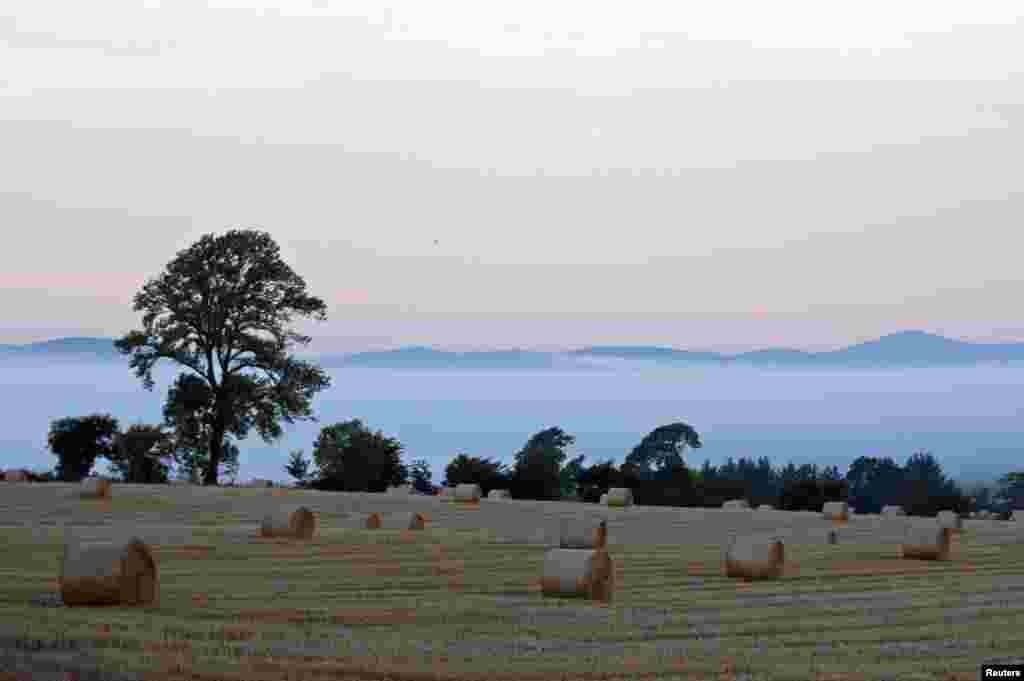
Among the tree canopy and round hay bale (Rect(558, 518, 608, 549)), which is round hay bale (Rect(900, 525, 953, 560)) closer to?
round hay bale (Rect(558, 518, 608, 549))

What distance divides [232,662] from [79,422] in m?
60.5

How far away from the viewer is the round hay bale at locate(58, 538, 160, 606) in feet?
68.8

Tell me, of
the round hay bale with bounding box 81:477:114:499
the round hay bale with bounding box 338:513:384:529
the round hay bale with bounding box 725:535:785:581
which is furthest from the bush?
the round hay bale with bounding box 725:535:785:581

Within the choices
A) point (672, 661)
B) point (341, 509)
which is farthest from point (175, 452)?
point (672, 661)

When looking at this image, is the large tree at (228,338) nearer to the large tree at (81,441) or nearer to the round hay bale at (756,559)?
the large tree at (81,441)

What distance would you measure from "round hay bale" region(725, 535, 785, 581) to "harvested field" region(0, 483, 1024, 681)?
31 cm

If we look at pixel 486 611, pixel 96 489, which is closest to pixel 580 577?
pixel 486 611

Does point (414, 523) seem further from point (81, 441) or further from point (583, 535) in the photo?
point (81, 441)

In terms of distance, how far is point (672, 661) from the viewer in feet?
57.4

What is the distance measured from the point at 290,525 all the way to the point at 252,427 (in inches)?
1235

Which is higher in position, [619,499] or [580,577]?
[619,499]

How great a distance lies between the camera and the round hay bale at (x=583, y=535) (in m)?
34.5

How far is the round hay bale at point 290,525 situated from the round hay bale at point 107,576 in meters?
15.0

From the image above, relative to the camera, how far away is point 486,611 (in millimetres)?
22375
